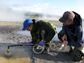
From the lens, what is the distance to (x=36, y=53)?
2934mm

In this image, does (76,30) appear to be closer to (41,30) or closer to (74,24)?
(74,24)

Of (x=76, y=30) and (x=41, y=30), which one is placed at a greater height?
(x=76, y=30)

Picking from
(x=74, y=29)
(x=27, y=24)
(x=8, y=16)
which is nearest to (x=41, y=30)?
(x=27, y=24)

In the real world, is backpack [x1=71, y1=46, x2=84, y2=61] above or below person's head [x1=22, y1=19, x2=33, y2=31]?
below

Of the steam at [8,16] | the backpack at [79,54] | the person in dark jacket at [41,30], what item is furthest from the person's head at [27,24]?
the steam at [8,16]

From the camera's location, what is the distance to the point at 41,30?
9.36ft

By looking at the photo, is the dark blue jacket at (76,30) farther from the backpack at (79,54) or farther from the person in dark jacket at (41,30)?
the person in dark jacket at (41,30)

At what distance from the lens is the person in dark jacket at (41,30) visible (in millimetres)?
2582

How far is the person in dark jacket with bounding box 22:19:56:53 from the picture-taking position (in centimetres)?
258

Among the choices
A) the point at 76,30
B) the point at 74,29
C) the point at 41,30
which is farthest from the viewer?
the point at 41,30

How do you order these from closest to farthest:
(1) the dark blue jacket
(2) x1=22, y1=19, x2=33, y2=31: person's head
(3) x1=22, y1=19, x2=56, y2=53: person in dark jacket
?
(1) the dark blue jacket
(2) x1=22, y1=19, x2=33, y2=31: person's head
(3) x1=22, y1=19, x2=56, y2=53: person in dark jacket

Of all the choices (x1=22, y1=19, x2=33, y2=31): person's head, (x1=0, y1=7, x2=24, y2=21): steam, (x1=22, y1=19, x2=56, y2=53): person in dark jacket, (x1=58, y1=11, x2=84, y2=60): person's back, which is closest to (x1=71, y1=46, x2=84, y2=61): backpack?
(x1=58, y1=11, x2=84, y2=60): person's back

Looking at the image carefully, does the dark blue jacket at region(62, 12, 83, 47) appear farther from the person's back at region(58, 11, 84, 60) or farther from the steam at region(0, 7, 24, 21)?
the steam at region(0, 7, 24, 21)

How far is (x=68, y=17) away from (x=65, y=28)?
740mm
